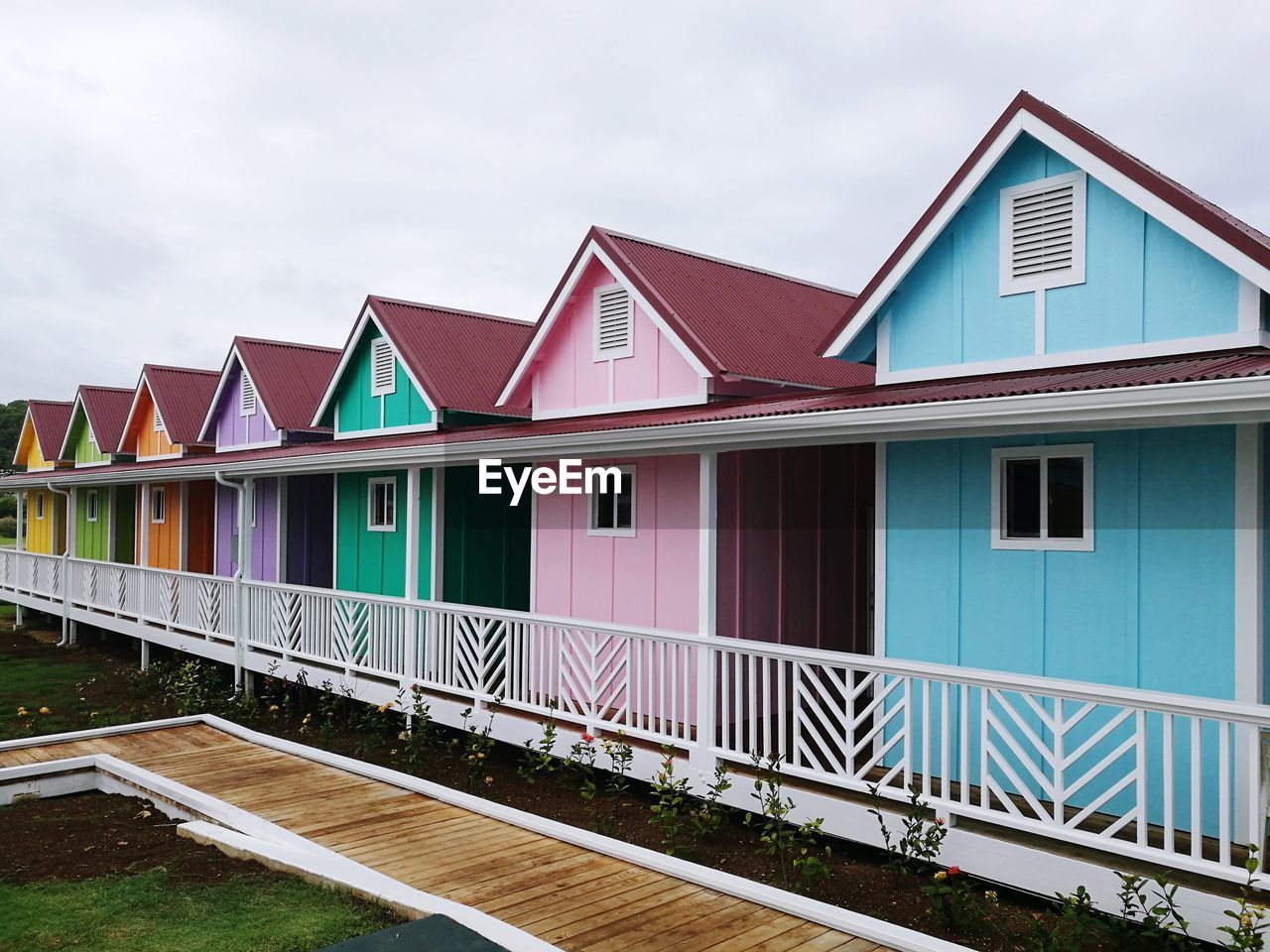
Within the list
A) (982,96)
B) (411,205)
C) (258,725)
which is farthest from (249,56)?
(982,96)

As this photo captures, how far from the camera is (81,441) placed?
28.4 meters

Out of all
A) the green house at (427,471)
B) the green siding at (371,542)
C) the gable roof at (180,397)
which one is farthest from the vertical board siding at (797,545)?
the gable roof at (180,397)

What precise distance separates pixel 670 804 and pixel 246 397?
598 inches

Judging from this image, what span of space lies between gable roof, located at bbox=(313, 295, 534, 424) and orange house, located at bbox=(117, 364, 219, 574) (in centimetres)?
480

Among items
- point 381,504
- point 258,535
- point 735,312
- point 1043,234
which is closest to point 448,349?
point 381,504

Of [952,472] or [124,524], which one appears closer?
[952,472]

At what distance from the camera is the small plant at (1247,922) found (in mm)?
4781

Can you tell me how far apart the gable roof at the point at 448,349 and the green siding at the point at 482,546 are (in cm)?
123

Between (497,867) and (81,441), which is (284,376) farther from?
(497,867)

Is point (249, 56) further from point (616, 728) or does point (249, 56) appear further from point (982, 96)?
point (982, 96)

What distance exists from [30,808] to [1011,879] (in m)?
7.91

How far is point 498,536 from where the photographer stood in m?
14.3

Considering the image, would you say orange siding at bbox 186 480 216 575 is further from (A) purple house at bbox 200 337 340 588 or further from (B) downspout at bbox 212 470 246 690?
(B) downspout at bbox 212 470 246 690

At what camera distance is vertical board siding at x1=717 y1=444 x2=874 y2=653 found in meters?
9.65
